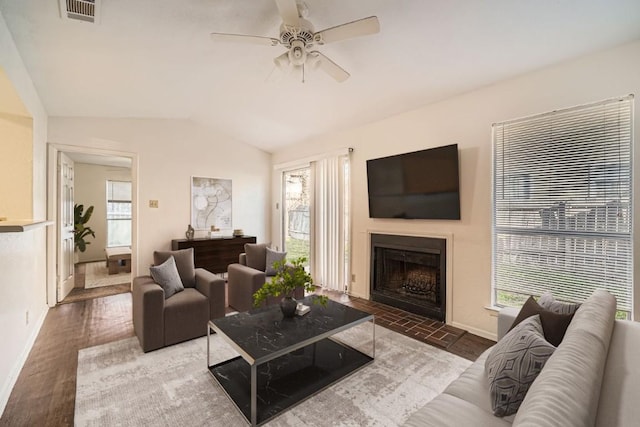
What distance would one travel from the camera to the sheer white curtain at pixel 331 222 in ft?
15.3

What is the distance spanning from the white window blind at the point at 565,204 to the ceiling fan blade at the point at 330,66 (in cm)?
177

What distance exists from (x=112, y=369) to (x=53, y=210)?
9.68 feet

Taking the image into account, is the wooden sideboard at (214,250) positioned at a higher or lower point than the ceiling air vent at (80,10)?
lower

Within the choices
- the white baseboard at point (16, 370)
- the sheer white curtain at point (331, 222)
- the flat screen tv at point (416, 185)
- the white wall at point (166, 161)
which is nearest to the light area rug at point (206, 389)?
the white baseboard at point (16, 370)

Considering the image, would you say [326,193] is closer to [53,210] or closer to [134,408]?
[134,408]

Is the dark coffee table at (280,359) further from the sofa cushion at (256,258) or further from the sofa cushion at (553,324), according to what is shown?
the sofa cushion at (256,258)

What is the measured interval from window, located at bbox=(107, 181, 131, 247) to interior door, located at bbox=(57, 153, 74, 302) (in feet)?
9.05

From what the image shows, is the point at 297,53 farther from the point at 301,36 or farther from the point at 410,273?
the point at 410,273

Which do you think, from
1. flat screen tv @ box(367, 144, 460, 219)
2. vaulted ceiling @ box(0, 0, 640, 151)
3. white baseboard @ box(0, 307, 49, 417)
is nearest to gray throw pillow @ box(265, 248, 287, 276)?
flat screen tv @ box(367, 144, 460, 219)

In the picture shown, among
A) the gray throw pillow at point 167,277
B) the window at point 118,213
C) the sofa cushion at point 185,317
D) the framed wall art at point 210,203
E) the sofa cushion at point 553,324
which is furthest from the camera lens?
the window at point 118,213

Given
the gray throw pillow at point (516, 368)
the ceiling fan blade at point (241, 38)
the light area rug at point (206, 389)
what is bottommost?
the light area rug at point (206, 389)

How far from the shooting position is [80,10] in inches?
80.8

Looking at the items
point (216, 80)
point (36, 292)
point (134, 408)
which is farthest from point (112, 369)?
point (216, 80)

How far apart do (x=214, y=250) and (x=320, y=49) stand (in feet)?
12.3
